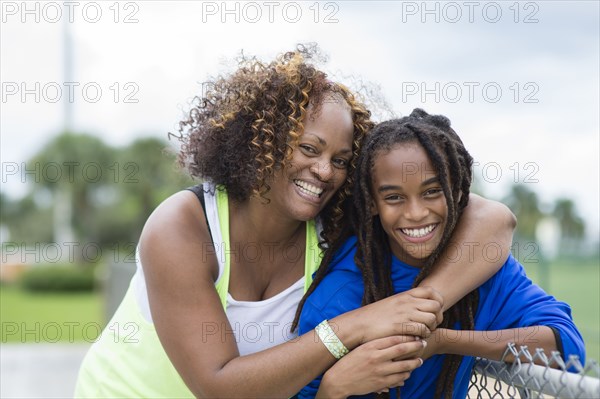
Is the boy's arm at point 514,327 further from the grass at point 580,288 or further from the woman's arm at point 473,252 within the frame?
the grass at point 580,288

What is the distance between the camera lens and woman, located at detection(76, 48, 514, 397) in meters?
2.35

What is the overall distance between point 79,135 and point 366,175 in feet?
105

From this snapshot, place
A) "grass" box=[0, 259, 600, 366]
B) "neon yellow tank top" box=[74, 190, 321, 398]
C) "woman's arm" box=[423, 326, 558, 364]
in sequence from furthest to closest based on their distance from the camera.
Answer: "grass" box=[0, 259, 600, 366] → "neon yellow tank top" box=[74, 190, 321, 398] → "woman's arm" box=[423, 326, 558, 364]

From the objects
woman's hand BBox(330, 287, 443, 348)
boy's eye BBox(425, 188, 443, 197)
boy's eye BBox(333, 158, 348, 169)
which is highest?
boy's eye BBox(333, 158, 348, 169)

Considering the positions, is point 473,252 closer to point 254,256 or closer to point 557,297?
point 254,256

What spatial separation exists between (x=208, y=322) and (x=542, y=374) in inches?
40.3

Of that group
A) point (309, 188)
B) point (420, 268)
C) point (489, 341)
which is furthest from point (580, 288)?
point (489, 341)

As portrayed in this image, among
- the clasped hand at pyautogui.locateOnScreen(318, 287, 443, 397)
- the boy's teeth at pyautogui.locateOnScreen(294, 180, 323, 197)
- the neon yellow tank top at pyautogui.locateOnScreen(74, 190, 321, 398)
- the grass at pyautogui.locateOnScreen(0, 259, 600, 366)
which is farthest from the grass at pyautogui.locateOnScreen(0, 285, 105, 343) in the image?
the clasped hand at pyautogui.locateOnScreen(318, 287, 443, 397)

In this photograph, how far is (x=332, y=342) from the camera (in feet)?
7.65

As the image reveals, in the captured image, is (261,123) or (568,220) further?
(568,220)

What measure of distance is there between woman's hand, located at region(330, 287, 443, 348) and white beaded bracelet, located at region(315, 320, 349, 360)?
0.02m

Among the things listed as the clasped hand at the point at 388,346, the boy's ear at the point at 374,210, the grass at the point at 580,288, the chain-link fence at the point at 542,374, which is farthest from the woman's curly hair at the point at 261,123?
the grass at the point at 580,288

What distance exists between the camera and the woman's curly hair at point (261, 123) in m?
2.66

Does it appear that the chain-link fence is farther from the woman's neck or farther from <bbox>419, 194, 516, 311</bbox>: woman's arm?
the woman's neck
